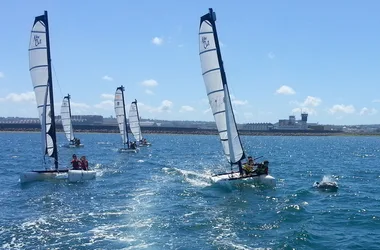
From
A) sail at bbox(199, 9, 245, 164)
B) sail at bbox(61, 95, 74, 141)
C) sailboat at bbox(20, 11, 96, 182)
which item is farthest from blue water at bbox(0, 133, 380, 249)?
sail at bbox(61, 95, 74, 141)

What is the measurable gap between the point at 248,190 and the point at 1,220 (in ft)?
48.4

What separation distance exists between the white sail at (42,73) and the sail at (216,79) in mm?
11882

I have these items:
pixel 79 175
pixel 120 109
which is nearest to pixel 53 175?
pixel 79 175

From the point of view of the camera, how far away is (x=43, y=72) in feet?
112

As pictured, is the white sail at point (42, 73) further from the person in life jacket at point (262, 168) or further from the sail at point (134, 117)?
the sail at point (134, 117)

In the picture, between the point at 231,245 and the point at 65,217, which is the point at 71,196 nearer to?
the point at 65,217

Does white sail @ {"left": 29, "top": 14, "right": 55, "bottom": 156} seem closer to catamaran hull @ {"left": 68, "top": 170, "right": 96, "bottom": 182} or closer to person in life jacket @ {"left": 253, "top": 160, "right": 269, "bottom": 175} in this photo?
catamaran hull @ {"left": 68, "top": 170, "right": 96, "bottom": 182}

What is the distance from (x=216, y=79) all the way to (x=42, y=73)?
520 inches

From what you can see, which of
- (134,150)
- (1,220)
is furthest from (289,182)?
(134,150)

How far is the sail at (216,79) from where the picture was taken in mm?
31344

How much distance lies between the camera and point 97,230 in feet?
62.6

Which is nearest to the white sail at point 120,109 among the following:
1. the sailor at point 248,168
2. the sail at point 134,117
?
the sail at point 134,117

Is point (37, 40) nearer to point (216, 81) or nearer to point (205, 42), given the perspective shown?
point (205, 42)

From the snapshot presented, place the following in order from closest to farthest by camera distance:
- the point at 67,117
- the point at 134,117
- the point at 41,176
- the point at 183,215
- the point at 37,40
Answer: the point at 183,215, the point at 41,176, the point at 37,40, the point at 67,117, the point at 134,117
